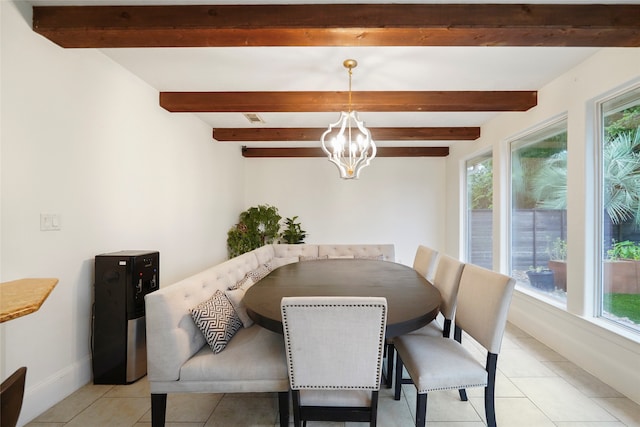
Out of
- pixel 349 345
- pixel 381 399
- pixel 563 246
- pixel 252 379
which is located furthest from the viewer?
pixel 563 246

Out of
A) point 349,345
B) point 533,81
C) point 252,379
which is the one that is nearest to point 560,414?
point 349,345

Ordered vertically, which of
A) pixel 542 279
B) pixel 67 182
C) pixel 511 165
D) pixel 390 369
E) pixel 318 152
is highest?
pixel 318 152

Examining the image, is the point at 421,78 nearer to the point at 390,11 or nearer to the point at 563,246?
the point at 390,11

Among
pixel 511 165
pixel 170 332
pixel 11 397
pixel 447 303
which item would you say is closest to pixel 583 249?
pixel 447 303

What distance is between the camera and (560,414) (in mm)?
1843

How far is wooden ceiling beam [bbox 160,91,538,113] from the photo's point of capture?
10.1 ft

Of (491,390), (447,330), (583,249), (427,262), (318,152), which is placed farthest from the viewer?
(318,152)

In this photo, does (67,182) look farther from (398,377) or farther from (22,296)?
(398,377)

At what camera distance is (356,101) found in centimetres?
309

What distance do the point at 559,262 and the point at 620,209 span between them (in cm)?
88

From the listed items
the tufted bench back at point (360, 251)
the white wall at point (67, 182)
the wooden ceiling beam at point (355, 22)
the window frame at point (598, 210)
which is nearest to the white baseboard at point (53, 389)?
the white wall at point (67, 182)

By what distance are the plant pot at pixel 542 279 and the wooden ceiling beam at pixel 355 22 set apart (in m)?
2.22

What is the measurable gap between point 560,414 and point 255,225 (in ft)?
14.7

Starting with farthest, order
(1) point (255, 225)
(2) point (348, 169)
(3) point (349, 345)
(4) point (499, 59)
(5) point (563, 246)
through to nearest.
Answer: (1) point (255, 225), (5) point (563, 246), (2) point (348, 169), (4) point (499, 59), (3) point (349, 345)
